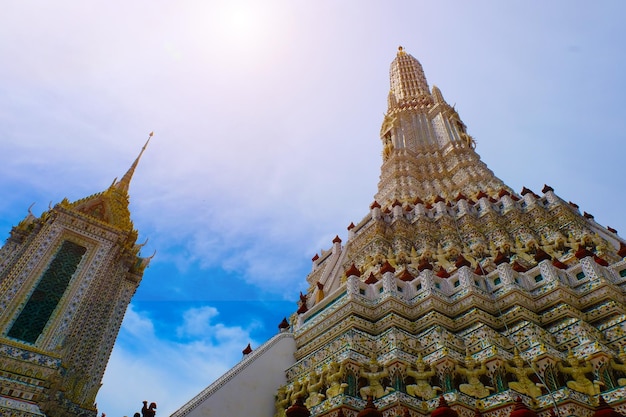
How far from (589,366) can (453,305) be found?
3.62 meters

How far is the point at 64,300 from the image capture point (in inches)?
760

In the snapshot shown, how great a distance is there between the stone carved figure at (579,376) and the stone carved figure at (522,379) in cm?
59

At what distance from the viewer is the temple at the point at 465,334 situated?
8.80m

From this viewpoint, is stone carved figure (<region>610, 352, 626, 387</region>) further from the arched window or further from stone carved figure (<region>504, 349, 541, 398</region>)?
the arched window

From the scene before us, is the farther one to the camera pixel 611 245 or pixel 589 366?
pixel 611 245

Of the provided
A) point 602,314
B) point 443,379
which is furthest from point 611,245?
point 443,379

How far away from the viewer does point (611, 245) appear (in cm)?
1590

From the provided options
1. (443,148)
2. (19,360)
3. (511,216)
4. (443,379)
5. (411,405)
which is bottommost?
(411,405)

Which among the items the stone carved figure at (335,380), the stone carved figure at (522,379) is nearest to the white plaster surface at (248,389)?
the stone carved figure at (335,380)

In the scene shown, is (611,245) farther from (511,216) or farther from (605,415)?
(605,415)

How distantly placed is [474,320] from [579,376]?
9.07 feet

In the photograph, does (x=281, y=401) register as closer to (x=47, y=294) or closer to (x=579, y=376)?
(x=579, y=376)

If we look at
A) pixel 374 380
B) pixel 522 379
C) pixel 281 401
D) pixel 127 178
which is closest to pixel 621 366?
pixel 522 379

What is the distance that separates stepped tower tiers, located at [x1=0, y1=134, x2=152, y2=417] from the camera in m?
16.2
